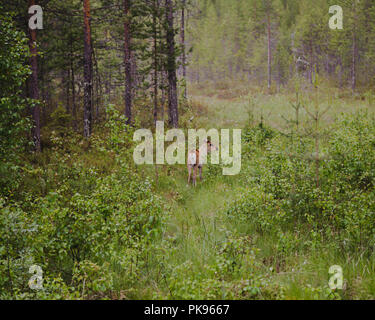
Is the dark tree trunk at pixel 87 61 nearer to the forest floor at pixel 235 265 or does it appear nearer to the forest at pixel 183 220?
the forest at pixel 183 220

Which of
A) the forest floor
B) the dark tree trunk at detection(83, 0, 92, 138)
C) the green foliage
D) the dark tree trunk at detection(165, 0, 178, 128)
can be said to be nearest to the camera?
the forest floor

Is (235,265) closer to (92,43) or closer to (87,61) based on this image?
(87,61)

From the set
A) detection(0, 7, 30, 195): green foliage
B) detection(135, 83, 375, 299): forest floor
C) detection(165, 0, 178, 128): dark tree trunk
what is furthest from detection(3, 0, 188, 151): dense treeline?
detection(135, 83, 375, 299): forest floor

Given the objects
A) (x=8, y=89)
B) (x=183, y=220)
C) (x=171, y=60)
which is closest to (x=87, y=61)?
(x=171, y=60)

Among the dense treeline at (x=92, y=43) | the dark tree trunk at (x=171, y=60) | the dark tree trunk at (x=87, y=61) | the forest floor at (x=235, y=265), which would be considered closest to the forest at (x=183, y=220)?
the forest floor at (x=235, y=265)

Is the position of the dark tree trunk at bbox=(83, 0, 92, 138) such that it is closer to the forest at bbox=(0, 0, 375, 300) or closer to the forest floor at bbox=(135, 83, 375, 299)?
the forest at bbox=(0, 0, 375, 300)

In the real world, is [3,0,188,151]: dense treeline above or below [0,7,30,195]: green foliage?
above

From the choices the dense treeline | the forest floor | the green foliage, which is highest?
the dense treeline

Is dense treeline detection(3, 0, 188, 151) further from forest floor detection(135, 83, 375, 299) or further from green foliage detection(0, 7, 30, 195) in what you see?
forest floor detection(135, 83, 375, 299)

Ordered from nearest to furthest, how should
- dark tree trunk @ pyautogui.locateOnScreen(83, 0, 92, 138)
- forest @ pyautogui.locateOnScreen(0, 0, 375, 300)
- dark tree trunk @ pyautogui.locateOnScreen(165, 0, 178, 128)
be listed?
forest @ pyautogui.locateOnScreen(0, 0, 375, 300) → dark tree trunk @ pyautogui.locateOnScreen(83, 0, 92, 138) → dark tree trunk @ pyautogui.locateOnScreen(165, 0, 178, 128)

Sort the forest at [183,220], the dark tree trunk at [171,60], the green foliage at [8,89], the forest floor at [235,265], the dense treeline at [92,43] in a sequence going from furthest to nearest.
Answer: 1. the dark tree trunk at [171,60]
2. the dense treeline at [92,43]
3. the green foliage at [8,89]
4. the forest at [183,220]
5. the forest floor at [235,265]

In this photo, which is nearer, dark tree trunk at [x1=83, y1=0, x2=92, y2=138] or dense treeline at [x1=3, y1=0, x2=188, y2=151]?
dense treeline at [x1=3, y1=0, x2=188, y2=151]
